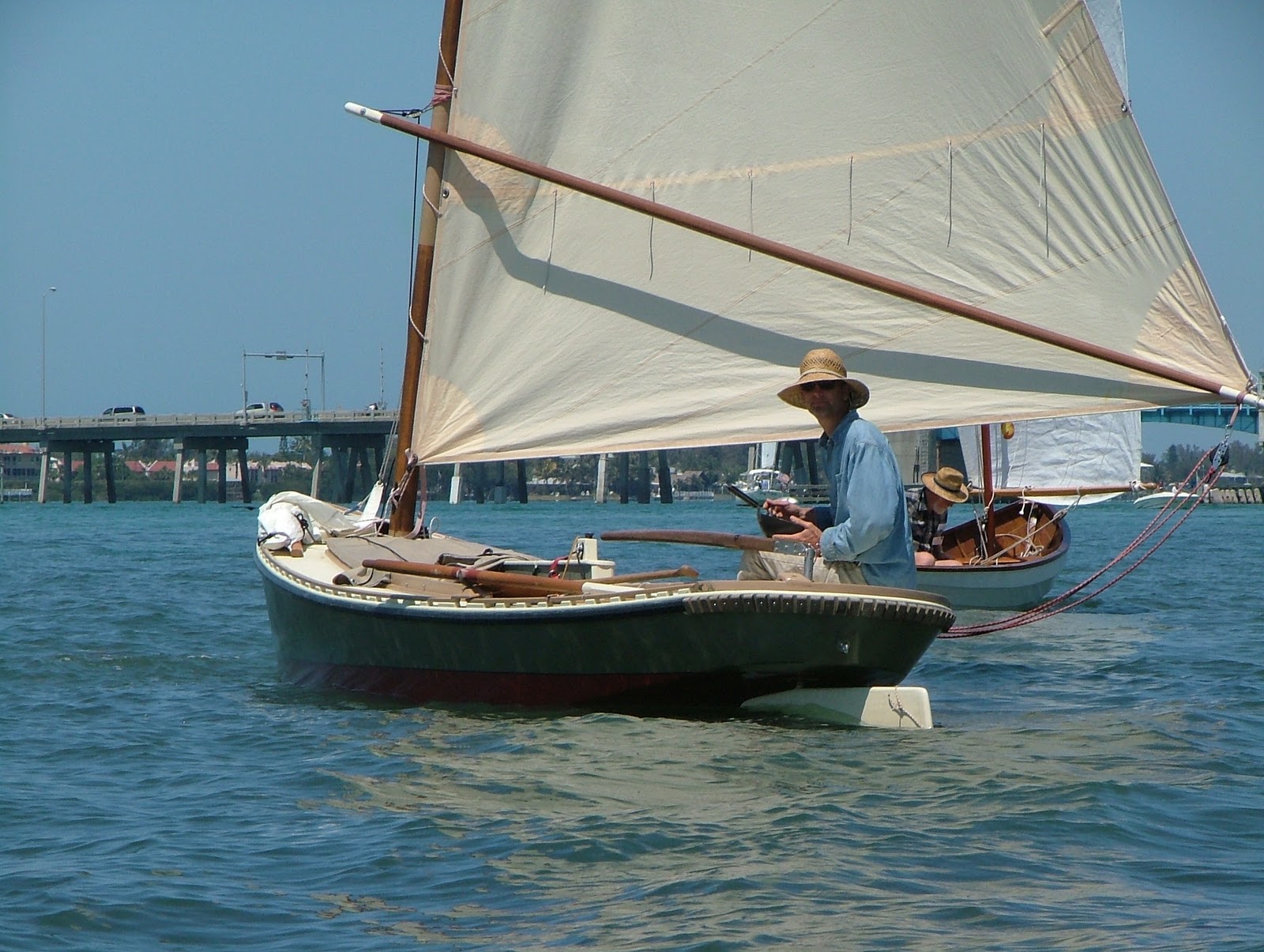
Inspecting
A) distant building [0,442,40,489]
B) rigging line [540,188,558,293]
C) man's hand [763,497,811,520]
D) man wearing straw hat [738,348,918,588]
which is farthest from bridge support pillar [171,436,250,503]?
distant building [0,442,40,489]

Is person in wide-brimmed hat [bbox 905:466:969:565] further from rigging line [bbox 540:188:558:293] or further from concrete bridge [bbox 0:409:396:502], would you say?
concrete bridge [bbox 0:409:396:502]

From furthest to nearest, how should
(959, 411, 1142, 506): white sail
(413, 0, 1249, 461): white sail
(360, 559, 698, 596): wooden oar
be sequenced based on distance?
(959, 411, 1142, 506): white sail → (413, 0, 1249, 461): white sail → (360, 559, 698, 596): wooden oar

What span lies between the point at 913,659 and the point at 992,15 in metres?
4.02

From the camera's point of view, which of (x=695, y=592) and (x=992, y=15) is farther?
(x=992, y=15)

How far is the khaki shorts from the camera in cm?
827

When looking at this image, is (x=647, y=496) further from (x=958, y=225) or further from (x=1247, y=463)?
(x=1247, y=463)

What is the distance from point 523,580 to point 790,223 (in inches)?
113

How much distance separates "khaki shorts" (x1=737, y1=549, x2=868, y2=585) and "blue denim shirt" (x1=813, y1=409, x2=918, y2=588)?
7 centimetres

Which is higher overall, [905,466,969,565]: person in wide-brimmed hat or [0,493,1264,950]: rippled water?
[905,466,969,565]: person in wide-brimmed hat

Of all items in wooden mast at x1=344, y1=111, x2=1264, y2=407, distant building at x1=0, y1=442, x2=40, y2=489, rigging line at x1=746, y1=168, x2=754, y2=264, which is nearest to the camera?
wooden mast at x1=344, y1=111, x2=1264, y2=407

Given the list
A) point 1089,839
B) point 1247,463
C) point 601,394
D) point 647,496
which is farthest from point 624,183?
point 1247,463

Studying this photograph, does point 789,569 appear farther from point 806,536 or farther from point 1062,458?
point 1062,458

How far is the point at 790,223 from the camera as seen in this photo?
32.0 ft

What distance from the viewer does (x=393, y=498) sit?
11.6m
